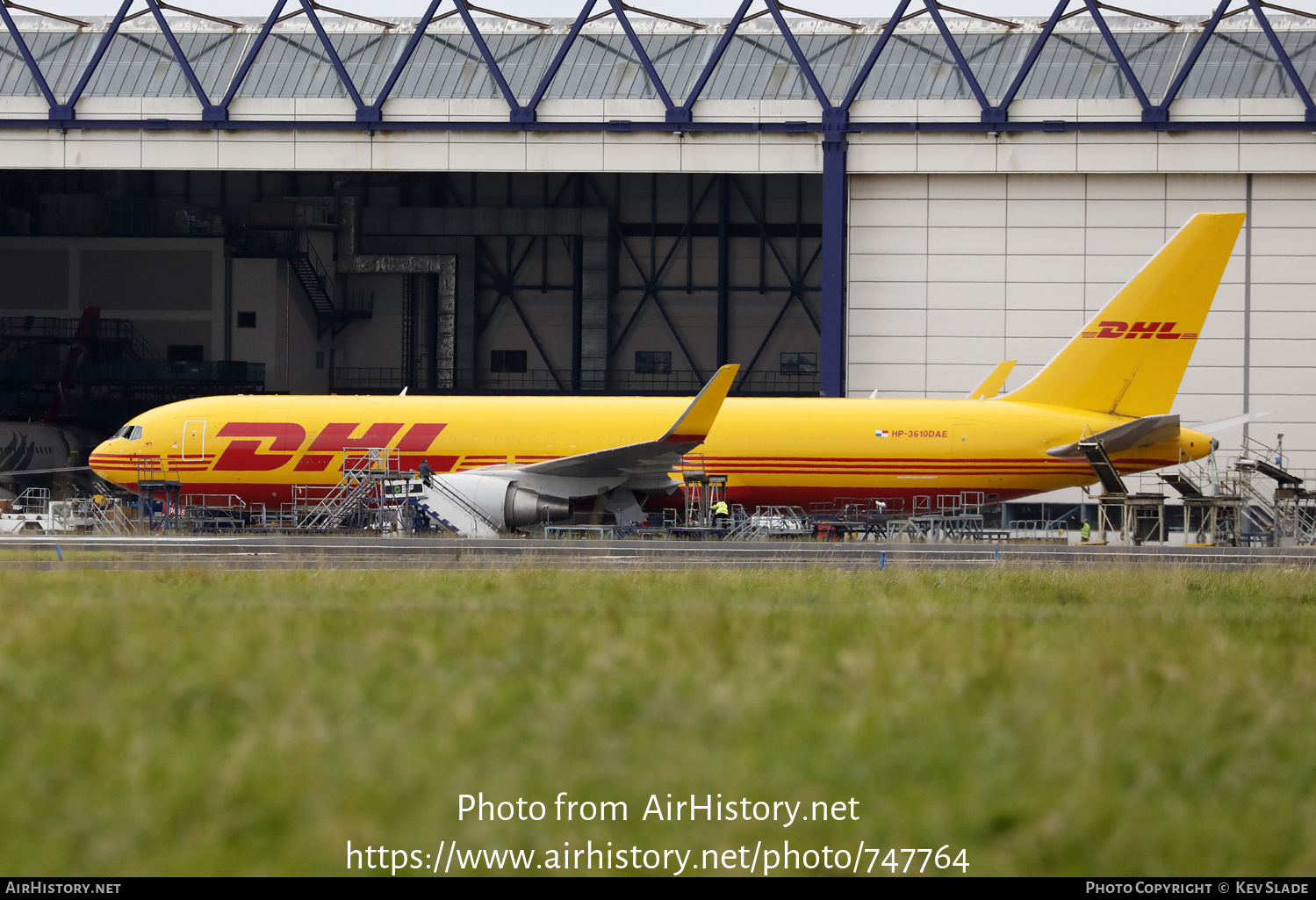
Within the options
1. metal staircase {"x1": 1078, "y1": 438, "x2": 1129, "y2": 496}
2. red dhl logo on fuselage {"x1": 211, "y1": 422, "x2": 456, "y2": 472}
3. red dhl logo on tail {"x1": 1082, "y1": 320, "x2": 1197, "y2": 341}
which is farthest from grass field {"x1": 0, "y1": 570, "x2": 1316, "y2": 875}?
red dhl logo on tail {"x1": 1082, "y1": 320, "x2": 1197, "y2": 341}

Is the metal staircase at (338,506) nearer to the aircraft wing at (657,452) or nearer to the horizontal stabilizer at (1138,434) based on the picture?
the aircraft wing at (657,452)

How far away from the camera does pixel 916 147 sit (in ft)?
157

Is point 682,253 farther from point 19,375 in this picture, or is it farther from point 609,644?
point 609,644

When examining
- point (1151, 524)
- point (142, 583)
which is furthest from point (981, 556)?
point (142, 583)

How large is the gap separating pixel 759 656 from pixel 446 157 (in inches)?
1716

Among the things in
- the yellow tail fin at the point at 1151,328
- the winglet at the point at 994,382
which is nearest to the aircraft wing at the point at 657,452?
the yellow tail fin at the point at 1151,328

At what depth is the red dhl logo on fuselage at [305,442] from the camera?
37.2m

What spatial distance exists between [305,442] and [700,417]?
1274cm

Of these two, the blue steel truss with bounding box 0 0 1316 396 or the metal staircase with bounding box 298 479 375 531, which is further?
the blue steel truss with bounding box 0 0 1316 396

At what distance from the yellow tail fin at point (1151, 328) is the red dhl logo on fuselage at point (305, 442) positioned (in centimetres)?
1956

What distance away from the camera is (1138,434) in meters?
34.8

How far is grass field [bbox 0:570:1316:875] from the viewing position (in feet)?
16.9

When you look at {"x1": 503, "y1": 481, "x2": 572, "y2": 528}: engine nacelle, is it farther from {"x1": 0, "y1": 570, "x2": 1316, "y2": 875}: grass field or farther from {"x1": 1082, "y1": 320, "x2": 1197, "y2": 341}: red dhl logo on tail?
{"x1": 0, "y1": 570, "x2": 1316, "y2": 875}: grass field

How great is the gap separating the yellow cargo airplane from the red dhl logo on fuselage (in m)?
0.04
